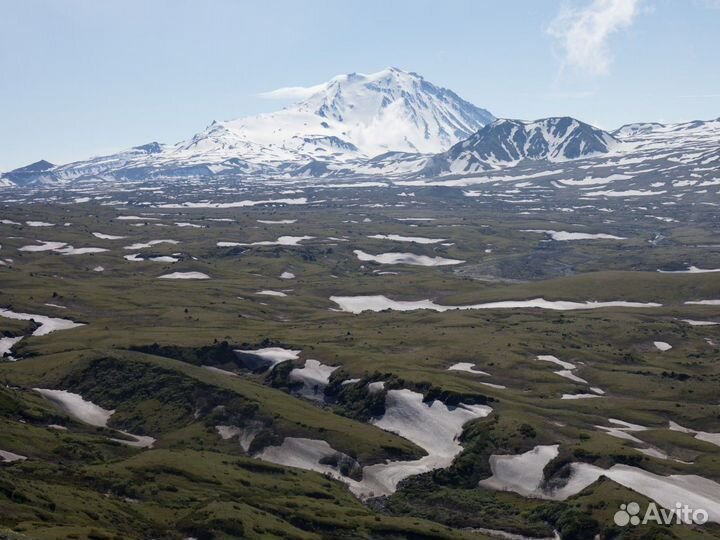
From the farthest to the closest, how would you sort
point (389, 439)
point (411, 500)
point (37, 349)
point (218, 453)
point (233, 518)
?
point (37, 349) < point (389, 439) < point (218, 453) < point (411, 500) < point (233, 518)

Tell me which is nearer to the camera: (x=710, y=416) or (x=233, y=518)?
(x=233, y=518)

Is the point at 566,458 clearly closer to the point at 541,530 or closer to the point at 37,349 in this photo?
the point at 541,530

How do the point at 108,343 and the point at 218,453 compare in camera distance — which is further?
the point at 108,343

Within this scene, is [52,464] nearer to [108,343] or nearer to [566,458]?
[566,458]

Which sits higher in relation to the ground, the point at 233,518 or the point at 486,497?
the point at 233,518

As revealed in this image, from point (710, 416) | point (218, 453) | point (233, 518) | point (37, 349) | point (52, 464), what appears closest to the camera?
point (233, 518)

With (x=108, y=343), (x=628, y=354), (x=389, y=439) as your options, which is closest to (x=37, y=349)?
(x=108, y=343)

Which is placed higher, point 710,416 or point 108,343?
point 108,343

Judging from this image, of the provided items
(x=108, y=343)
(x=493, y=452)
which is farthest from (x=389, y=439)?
(x=108, y=343)

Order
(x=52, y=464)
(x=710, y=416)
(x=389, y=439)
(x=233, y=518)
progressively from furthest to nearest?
1. (x=710, y=416)
2. (x=389, y=439)
3. (x=52, y=464)
4. (x=233, y=518)
